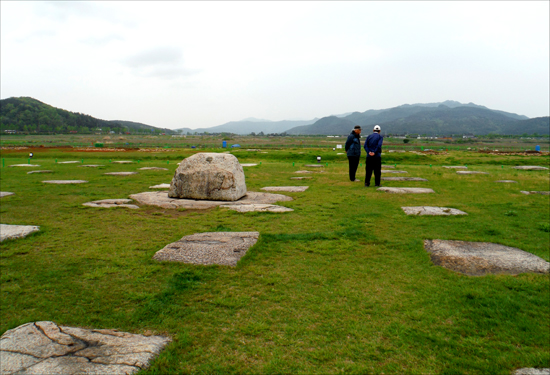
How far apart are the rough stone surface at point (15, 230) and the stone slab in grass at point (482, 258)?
6.68 metres

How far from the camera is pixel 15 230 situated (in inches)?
219

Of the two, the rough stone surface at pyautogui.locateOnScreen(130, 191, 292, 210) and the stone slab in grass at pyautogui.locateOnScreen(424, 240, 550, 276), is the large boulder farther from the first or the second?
the stone slab in grass at pyautogui.locateOnScreen(424, 240, 550, 276)

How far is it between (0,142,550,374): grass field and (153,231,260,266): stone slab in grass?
0.57 feet

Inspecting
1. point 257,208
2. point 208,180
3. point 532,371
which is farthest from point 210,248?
point 208,180

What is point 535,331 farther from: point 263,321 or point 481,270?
point 263,321

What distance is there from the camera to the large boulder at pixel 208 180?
28.1 feet

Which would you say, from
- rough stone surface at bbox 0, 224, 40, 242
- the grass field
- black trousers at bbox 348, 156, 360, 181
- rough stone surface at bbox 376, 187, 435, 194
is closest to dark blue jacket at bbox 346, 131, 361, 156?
black trousers at bbox 348, 156, 360, 181

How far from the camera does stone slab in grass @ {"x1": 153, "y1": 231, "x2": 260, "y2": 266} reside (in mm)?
4465

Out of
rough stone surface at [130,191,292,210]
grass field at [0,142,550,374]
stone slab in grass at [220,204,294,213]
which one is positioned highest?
rough stone surface at [130,191,292,210]

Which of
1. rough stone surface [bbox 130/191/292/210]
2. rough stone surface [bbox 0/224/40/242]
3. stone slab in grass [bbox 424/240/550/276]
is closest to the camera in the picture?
stone slab in grass [bbox 424/240/550/276]

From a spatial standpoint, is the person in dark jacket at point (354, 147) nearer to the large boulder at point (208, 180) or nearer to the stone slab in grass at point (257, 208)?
the large boulder at point (208, 180)

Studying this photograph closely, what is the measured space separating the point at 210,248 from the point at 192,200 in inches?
155

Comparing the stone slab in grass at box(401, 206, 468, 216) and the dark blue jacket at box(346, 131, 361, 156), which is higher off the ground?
the dark blue jacket at box(346, 131, 361, 156)

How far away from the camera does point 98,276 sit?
397 cm
